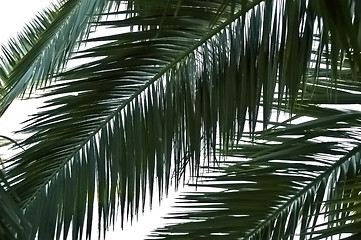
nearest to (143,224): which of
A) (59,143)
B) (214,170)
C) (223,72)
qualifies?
(214,170)

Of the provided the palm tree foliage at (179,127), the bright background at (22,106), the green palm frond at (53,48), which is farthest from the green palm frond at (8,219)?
the bright background at (22,106)

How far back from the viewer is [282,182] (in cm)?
222

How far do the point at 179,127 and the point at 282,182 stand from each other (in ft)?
1.31

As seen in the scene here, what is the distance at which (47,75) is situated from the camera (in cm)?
229

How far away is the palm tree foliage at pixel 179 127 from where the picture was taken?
1.89 metres

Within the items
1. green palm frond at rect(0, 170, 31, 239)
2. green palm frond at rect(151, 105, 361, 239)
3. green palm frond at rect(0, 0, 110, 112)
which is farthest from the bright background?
green palm frond at rect(0, 170, 31, 239)

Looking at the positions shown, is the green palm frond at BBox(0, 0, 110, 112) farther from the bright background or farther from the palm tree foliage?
the bright background

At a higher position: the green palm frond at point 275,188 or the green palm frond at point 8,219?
the green palm frond at point 8,219

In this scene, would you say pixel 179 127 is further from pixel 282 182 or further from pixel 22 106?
pixel 22 106

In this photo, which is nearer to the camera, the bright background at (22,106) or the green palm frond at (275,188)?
the green palm frond at (275,188)

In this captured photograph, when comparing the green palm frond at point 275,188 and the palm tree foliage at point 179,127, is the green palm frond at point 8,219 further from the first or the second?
the green palm frond at point 275,188

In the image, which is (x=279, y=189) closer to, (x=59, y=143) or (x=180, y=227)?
(x=180, y=227)

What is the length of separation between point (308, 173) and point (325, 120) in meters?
0.26

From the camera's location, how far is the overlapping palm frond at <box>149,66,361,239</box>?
2166mm
